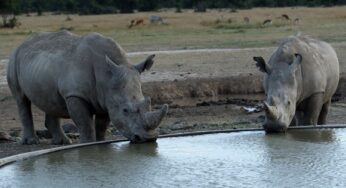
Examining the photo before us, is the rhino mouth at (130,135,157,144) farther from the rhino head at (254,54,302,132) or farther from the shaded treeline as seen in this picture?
the shaded treeline

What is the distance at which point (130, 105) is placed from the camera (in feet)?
32.2

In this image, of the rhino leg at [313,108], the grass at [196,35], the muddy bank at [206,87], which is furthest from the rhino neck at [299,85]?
the grass at [196,35]

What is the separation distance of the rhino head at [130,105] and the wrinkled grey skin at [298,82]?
1.24 m

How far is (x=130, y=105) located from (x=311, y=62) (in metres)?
2.59

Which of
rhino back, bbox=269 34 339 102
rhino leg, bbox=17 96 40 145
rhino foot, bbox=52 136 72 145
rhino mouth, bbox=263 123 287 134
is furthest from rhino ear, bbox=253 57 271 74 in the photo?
rhino leg, bbox=17 96 40 145

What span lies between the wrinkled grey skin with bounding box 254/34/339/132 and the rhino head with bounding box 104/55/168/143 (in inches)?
48.9

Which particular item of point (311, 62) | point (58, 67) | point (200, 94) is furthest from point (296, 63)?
point (200, 94)

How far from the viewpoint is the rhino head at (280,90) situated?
397 inches

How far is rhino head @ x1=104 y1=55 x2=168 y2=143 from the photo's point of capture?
31.2 ft

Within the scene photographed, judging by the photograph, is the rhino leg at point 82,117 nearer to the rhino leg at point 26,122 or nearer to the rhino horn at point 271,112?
the rhino leg at point 26,122

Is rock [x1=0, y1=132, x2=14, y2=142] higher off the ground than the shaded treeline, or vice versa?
rock [x1=0, y1=132, x2=14, y2=142]

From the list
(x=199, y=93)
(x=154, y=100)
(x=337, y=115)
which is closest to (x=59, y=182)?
(x=337, y=115)

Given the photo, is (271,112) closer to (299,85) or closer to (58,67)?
(299,85)

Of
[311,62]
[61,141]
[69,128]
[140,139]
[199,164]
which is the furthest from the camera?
[69,128]
